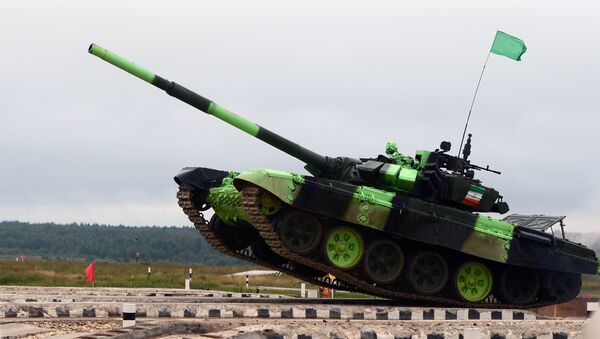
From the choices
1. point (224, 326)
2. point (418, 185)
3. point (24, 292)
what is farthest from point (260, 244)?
point (224, 326)

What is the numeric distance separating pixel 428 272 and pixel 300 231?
12.1ft

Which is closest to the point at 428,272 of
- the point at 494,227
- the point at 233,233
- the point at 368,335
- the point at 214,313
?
the point at 494,227

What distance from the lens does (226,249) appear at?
2909 centimetres

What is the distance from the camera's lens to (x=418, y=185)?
88.6 feet

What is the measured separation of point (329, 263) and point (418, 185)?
A: 3342 millimetres

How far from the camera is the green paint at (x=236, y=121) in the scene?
1010 inches

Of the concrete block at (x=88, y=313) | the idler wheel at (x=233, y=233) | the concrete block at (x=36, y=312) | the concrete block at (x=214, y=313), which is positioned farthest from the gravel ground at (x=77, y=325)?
the idler wheel at (x=233, y=233)

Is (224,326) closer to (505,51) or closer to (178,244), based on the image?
(505,51)

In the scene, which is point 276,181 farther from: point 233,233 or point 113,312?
point 233,233

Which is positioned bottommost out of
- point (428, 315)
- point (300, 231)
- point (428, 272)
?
point (428, 315)

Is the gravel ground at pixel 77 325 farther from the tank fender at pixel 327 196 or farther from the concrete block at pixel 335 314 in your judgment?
the tank fender at pixel 327 196

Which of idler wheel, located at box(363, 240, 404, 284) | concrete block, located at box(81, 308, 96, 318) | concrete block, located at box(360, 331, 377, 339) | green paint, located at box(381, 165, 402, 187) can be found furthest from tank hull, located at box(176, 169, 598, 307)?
concrete block, located at box(360, 331, 377, 339)

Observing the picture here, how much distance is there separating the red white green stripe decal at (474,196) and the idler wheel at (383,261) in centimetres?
245

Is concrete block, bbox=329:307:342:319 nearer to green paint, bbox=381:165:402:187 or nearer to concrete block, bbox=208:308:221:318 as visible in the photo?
concrete block, bbox=208:308:221:318
